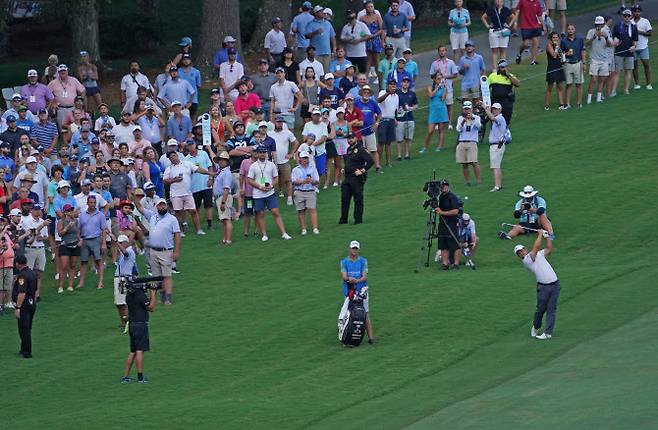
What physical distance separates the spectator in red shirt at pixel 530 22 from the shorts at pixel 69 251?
17813 millimetres

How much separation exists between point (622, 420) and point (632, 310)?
22.7 feet

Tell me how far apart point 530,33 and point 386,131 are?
9.51 meters

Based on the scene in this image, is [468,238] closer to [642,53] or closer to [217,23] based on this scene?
[642,53]

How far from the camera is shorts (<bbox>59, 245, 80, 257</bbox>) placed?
99.9 feet

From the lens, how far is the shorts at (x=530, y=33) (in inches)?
1729

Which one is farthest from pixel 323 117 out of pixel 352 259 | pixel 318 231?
pixel 352 259

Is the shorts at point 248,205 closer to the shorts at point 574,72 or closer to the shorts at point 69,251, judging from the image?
the shorts at point 69,251

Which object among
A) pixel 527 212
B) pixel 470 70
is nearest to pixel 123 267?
pixel 527 212

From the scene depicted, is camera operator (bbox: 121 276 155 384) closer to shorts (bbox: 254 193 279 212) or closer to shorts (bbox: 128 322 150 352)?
shorts (bbox: 128 322 150 352)

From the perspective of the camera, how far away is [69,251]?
30.6m

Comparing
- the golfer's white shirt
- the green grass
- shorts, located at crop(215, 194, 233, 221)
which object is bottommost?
the green grass

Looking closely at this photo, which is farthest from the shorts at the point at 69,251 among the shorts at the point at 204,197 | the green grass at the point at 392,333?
the shorts at the point at 204,197

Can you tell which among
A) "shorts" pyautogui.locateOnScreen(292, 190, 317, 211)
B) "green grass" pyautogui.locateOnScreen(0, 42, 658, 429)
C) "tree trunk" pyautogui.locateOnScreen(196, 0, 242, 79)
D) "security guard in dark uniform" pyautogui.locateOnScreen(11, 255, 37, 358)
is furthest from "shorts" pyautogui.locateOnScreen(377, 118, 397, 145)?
"security guard in dark uniform" pyautogui.locateOnScreen(11, 255, 37, 358)

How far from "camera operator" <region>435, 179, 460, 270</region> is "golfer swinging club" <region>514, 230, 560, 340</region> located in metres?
4.30
